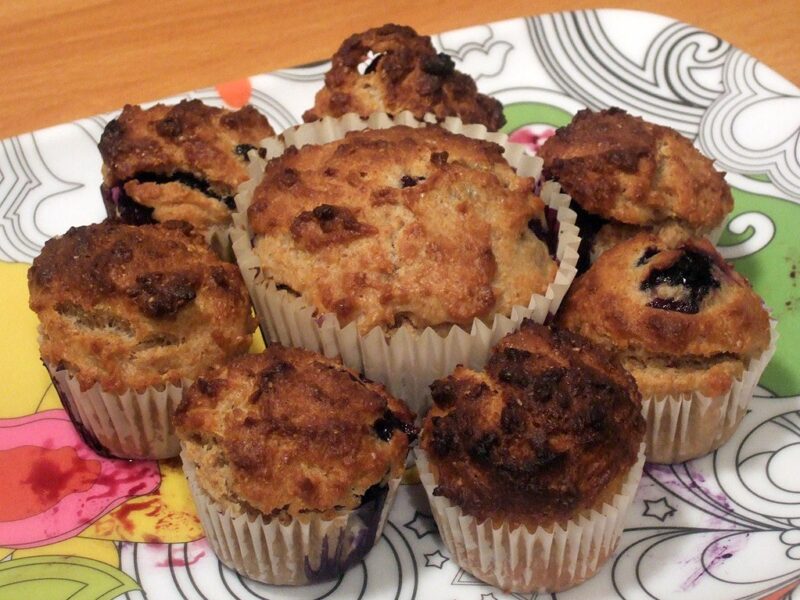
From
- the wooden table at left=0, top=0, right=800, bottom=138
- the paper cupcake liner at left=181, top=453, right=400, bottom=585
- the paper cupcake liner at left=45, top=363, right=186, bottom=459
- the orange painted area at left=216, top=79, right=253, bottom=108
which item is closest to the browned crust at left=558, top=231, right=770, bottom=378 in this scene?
the paper cupcake liner at left=181, top=453, right=400, bottom=585

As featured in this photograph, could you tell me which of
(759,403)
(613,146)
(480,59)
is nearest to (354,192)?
(613,146)

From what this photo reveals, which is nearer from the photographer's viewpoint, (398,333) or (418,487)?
(398,333)

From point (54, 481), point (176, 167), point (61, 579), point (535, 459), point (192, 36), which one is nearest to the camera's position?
point (535, 459)

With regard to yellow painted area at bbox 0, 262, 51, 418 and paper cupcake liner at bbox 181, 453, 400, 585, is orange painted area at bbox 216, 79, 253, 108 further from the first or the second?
paper cupcake liner at bbox 181, 453, 400, 585

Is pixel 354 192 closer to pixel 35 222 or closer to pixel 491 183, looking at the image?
pixel 491 183

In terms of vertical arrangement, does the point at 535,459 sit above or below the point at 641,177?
below

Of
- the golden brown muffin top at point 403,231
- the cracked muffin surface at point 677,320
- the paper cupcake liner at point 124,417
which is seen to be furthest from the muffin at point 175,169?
the cracked muffin surface at point 677,320

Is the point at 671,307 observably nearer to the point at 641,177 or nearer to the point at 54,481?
the point at 641,177

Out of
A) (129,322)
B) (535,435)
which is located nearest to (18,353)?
(129,322)
